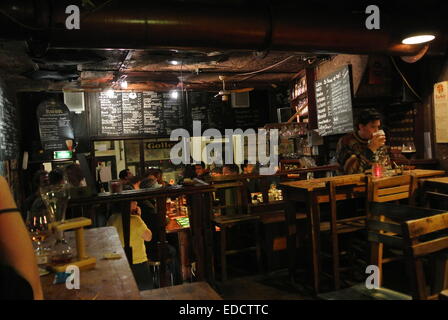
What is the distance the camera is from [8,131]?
19.6ft

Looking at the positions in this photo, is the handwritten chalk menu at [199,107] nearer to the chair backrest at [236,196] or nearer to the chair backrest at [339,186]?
the chair backrest at [236,196]

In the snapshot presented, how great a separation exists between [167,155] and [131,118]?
253cm

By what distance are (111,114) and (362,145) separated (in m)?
5.31

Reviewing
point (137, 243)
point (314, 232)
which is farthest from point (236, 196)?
point (137, 243)

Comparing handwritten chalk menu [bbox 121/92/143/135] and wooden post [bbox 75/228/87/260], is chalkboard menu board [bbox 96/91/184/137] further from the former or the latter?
wooden post [bbox 75/228/87/260]

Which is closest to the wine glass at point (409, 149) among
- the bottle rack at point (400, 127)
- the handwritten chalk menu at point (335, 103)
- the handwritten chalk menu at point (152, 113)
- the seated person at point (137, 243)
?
the bottle rack at point (400, 127)

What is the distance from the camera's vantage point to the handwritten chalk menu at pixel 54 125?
7.16m

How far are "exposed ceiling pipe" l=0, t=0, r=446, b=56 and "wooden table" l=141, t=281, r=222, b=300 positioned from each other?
7.72 feet

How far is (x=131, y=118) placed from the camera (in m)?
7.78

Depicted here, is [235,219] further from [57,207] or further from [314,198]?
[57,207]

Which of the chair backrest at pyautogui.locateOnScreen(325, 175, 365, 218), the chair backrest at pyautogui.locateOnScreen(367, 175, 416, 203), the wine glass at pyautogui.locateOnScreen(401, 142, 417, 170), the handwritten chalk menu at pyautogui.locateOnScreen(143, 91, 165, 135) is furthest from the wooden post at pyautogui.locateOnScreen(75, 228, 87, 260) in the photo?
the handwritten chalk menu at pyautogui.locateOnScreen(143, 91, 165, 135)

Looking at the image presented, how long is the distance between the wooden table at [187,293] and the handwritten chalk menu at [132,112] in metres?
5.92
